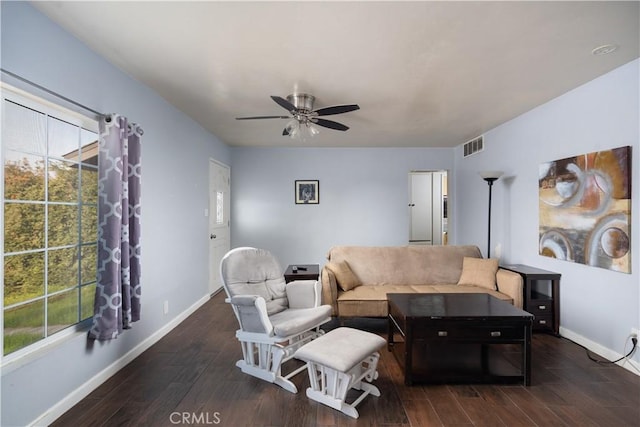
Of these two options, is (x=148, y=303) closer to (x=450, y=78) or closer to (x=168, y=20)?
(x=168, y=20)

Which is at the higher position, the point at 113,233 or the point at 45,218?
the point at 45,218

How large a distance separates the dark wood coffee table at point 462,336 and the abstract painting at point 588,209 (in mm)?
1026

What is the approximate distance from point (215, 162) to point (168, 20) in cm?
318

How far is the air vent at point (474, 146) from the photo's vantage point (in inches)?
195

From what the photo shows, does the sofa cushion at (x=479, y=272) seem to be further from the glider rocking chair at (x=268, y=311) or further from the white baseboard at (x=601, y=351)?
the glider rocking chair at (x=268, y=311)

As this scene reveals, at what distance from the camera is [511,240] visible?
13.5 feet

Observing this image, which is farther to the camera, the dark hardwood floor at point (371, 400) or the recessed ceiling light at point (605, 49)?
the recessed ceiling light at point (605, 49)

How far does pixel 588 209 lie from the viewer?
9.50ft

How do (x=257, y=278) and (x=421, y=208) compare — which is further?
(x=421, y=208)

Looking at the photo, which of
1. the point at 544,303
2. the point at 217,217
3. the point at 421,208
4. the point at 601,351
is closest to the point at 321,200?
the point at 217,217

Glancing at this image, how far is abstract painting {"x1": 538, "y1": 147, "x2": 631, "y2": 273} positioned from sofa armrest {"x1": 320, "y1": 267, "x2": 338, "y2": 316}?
Result: 2314mm

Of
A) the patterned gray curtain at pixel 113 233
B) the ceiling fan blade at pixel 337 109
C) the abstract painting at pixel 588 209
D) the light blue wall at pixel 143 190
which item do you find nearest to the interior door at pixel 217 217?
the light blue wall at pixel 143 190

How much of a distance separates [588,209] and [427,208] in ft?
13.5

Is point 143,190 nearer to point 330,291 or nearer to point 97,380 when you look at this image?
point 97,380
